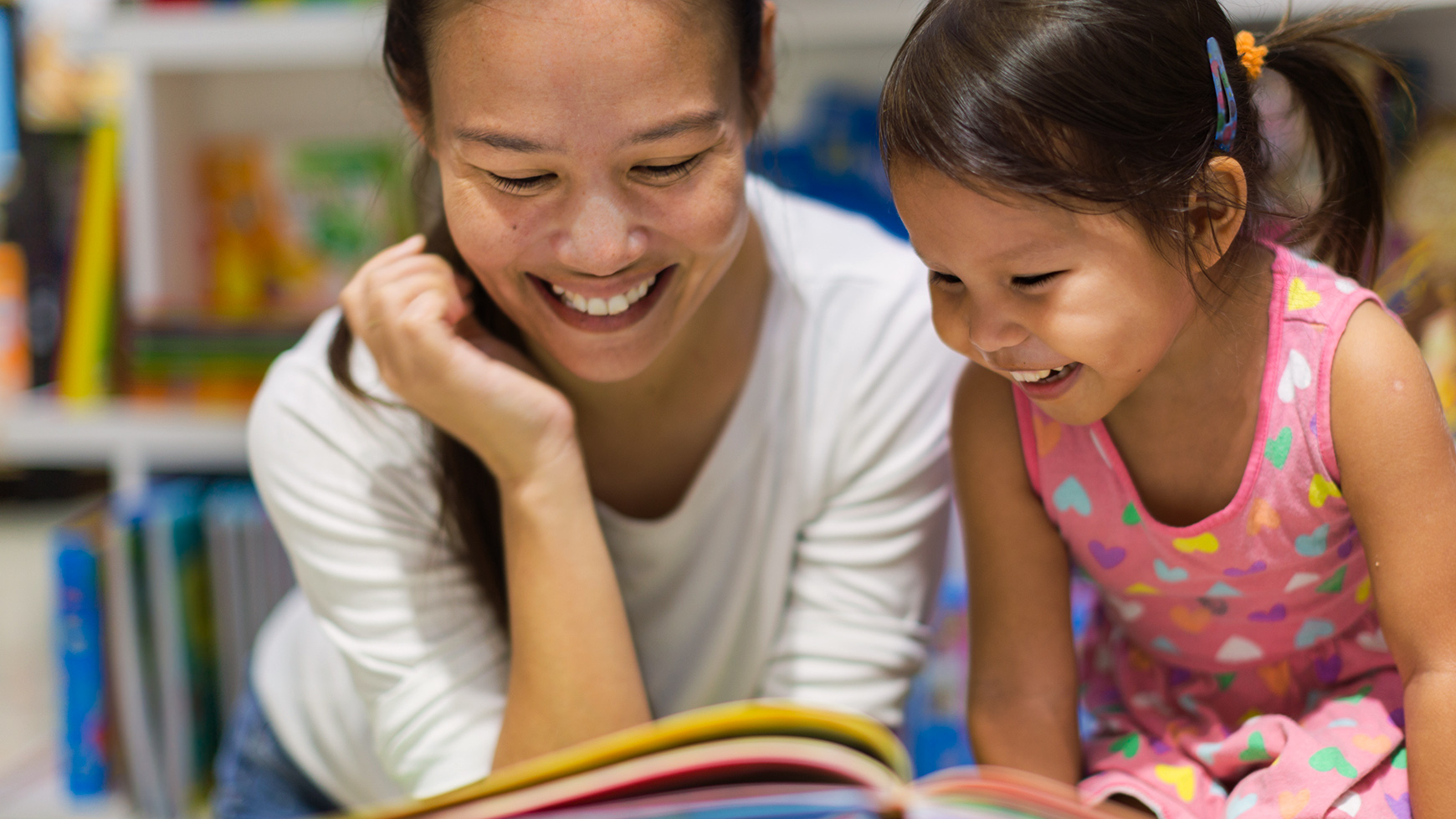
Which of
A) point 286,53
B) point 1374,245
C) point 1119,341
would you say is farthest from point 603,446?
point 286,53

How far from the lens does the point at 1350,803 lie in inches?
24.2

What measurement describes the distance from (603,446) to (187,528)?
0.71 meters

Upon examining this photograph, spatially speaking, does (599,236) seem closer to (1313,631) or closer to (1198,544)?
(1198,544)

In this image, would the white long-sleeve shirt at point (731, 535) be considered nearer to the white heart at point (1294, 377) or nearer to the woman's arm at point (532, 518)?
the woman's arm at point (532, 518)

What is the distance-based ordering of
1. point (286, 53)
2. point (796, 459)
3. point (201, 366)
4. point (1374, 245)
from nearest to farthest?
point (1374, 245) → point (796, 459) → point (286, 53) → point (201, 366)

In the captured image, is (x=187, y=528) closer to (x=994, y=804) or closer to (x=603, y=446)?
(x=603, y=446)

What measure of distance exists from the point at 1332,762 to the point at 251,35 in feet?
4.15

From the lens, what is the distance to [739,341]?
0.90m

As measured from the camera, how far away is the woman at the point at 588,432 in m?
0.67

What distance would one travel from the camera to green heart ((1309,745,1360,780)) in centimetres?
63

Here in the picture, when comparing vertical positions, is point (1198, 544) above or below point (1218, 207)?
below

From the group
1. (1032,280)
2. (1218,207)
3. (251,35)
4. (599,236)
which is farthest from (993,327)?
(251,35)

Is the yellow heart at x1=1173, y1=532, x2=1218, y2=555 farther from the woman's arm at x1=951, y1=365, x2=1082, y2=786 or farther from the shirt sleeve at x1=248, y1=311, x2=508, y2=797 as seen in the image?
the shirt sleeve at x1=248, y1=311, x2=508, y2=797

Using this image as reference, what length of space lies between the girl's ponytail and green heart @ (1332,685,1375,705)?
10.9 inches
